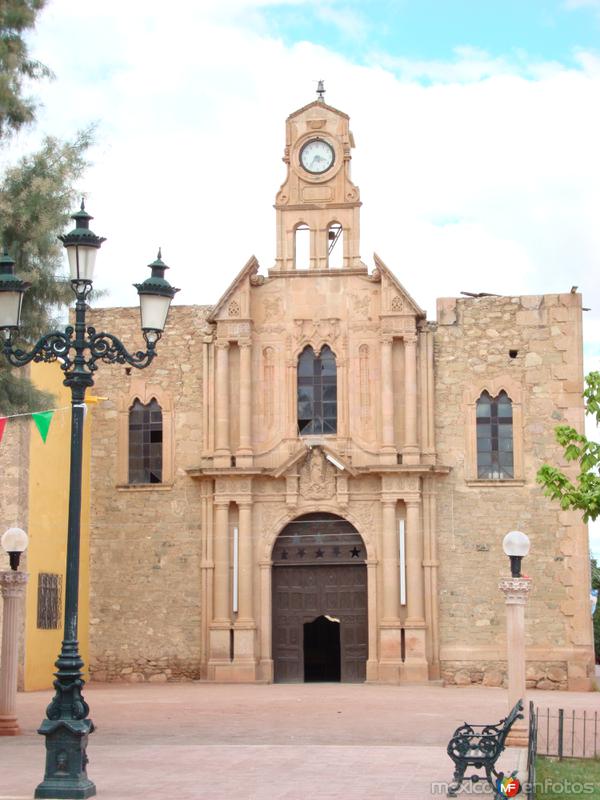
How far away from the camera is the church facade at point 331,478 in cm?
2700

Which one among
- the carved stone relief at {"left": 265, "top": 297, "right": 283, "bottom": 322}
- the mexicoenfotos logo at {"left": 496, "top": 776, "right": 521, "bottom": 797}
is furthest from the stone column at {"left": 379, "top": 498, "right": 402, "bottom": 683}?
the mexicoenfotos logo at {"left": 496, "top": 776, "right": 521, "bottom": 797}

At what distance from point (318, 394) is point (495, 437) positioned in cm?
389

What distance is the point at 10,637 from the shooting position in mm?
17641

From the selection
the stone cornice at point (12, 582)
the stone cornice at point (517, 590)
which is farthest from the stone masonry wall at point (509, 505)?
the stone cornice at point (12, 582)

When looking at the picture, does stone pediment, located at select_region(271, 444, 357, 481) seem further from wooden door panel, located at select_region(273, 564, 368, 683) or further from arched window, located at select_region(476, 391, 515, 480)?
arched window, located at select_region(476, 391, 515, 480)

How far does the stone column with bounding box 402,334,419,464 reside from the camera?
2727 cm

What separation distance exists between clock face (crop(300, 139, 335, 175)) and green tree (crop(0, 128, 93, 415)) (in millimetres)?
11572

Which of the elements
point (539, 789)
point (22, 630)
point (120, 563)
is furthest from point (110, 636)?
point (539, 789)

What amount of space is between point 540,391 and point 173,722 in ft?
39.3

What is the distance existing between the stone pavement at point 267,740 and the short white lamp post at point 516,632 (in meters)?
0.78

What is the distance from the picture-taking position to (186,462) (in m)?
28.4

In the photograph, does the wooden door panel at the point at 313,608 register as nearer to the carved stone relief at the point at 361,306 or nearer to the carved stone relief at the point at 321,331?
the carved stone relief at the point at 321,331

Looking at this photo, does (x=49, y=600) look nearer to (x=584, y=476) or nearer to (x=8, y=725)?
(x=8, y=725)

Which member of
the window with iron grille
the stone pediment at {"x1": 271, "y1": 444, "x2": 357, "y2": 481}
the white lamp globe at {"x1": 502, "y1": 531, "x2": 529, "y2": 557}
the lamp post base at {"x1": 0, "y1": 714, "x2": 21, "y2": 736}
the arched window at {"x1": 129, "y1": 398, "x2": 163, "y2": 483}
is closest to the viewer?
the white lamp globe at {"x1": 502, "y1": 531, "x2": 529, "y2": 557}
